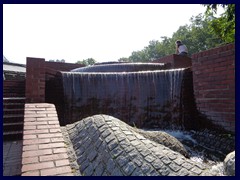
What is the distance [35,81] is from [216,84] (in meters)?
3.65

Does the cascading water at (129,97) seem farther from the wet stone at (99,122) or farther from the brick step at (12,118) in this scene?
the wet stone at (99,122)

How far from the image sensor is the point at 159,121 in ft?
17.9

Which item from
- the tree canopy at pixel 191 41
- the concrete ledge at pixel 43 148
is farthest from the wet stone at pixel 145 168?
the tree canopy at pixel 191 41

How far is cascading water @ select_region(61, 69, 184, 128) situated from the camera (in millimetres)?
5363

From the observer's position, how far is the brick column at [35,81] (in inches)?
170

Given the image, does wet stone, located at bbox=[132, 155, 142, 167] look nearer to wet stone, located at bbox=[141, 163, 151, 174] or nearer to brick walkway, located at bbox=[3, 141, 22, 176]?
wet stone, located at bbox=[141, 163, 151, 174]

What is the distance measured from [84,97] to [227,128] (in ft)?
10.6

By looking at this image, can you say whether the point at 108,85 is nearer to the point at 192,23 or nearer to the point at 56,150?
the point at 56,150

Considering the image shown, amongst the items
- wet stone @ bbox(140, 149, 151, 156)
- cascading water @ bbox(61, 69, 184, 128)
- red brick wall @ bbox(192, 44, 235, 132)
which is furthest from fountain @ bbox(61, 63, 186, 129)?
wet stone @ bbox(140, 149, 151, 156)

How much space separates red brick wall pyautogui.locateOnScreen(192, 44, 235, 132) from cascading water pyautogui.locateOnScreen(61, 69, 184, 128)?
0.53 m

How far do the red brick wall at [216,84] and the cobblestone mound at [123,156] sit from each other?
2660mm

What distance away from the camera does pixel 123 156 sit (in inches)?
82.4
